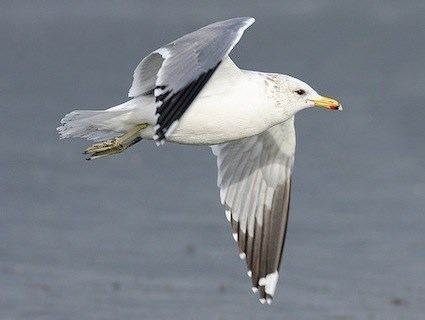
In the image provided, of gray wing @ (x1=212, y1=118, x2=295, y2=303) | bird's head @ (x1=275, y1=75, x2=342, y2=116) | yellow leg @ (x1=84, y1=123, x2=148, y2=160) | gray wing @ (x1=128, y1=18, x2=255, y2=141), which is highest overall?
gray wing @ (x1=128, y1=18, x2=255, y2=141)

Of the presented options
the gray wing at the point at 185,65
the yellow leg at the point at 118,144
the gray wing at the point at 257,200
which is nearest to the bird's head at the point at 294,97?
the gray wing at the point at 185,65

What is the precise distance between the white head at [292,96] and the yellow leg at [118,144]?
0.66 meters

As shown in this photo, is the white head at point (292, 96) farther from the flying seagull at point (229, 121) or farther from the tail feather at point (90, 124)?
the tail feather at point (90, 124)

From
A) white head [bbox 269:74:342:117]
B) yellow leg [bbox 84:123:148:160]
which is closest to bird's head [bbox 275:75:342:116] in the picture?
white head [bbox 269:74:342:117]

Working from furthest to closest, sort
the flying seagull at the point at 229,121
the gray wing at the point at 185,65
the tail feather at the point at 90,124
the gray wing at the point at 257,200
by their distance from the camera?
the gray wing at the point at 257,200 < the tail feather at the point at 90,124 < the flying seagull at the point at 229,121 < the gray wing at the point at 185,65

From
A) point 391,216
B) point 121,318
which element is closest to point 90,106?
point 391,216

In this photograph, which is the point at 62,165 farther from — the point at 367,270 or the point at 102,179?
the point at 367,270

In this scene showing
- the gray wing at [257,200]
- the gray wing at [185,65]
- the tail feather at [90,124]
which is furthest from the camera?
the gray wing at [257,200]

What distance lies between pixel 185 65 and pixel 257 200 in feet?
5.95

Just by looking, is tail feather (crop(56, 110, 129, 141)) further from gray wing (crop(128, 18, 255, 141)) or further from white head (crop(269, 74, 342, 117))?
white head (crop(269, 74, 342, 117))

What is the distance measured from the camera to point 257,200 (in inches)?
360

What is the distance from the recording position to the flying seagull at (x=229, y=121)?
7.46 meters

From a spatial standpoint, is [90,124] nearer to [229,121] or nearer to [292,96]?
[229,121]

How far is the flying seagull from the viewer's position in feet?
24.5
